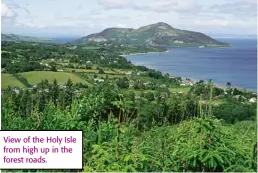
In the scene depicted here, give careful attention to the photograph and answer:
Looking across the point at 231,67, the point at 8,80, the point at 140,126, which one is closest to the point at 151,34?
the point at 231,67

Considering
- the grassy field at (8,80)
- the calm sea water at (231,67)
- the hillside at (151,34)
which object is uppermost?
the hillside at (151,34)

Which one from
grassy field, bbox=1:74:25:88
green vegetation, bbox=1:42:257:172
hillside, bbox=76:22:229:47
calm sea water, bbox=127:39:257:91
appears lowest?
green vegetation, bbox=1:42:257:172

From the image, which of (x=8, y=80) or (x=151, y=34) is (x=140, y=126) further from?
(x=151, y=34)

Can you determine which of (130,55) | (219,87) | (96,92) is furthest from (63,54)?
(219,87)

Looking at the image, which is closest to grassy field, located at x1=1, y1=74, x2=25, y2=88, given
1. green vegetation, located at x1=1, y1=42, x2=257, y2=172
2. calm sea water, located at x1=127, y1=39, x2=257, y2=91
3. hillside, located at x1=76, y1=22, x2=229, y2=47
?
green vegetation, located at x1=1, y1=42, x2=257, y2=172

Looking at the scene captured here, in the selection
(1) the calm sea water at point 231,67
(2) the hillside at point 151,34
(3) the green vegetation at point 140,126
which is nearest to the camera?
(3) the green vegetation at point 140,126

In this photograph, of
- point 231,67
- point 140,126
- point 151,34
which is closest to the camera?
point 140,126

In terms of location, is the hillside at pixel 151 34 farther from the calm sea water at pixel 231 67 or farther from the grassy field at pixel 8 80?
the grassy field at pixel 8 80

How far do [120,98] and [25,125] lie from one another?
3.69ft

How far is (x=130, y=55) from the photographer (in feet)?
22.7

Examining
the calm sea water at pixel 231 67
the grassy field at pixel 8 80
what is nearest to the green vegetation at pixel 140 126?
the grassy field at pixel 8 80

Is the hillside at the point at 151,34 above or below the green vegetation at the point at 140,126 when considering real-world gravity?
above

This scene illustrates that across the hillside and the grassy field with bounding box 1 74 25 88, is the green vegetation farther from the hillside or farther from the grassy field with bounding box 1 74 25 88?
the hillside

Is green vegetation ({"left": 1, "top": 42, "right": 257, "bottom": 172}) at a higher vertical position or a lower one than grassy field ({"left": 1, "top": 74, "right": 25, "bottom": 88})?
lower
